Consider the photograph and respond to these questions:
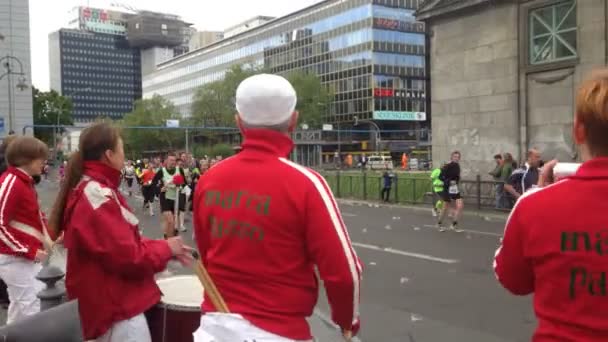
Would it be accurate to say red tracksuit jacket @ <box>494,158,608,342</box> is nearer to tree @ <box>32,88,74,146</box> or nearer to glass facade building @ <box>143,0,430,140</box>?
glass facade building @ <box>143,0,430,140</box>

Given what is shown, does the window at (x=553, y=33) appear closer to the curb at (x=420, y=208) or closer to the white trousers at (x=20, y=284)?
the curb at (x=420, y=208)

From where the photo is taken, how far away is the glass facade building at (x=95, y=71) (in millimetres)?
170875

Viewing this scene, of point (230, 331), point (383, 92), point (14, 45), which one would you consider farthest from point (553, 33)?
point (383, 92)

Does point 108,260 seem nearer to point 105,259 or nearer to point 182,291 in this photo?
point 105,259

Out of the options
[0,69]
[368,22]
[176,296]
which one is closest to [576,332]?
[176,296]

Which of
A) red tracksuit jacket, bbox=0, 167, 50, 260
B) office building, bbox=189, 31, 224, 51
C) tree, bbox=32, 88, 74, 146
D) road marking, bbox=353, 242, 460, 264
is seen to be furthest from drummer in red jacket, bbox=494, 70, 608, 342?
office building, bbox=189, 31, 224, 51

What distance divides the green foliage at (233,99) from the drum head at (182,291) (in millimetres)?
80012

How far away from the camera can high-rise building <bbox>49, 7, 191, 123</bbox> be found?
17212 cm

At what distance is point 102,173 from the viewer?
3.02m

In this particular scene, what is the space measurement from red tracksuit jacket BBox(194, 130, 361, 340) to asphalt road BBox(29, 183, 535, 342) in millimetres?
576

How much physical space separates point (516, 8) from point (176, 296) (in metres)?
19.0

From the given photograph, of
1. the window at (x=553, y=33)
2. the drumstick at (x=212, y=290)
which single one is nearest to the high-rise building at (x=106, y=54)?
the window at (x=553, y=33)

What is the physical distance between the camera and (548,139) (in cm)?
1914

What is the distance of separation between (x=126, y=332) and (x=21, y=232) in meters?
1.94
